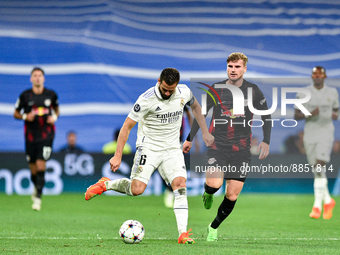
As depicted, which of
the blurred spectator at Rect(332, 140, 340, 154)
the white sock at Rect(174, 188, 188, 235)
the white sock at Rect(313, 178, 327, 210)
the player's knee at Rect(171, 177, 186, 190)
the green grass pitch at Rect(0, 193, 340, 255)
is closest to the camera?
the green grass pitch at Rect(0, 193, 340, 255)

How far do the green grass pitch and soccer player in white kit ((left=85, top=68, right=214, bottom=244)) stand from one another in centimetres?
57

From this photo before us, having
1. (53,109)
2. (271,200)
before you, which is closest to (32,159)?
(53,109)

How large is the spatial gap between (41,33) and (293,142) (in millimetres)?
8573

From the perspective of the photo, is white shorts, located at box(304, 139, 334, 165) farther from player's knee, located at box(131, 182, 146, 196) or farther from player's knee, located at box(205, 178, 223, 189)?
player's knee, located at box(131, 182, 146, 196)

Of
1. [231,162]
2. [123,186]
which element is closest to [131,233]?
[123,186]

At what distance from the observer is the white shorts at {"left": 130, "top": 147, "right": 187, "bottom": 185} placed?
20.8 ft

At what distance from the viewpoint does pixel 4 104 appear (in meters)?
16.5

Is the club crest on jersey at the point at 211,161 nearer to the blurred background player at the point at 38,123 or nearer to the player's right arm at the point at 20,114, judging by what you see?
the blurred background player at the point at 38,123

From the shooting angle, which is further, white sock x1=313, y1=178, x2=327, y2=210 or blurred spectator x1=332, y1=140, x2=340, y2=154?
blurred spectator x1=332, y1=140, x2=340, y2=154

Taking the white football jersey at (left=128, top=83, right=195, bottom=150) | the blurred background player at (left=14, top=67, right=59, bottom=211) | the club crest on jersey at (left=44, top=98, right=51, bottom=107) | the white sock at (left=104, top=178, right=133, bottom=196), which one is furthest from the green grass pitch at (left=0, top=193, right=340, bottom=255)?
the club crest on jersey at (left=44, top=98, right=51, bottom=107)

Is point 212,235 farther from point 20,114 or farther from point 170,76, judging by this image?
point 20,114

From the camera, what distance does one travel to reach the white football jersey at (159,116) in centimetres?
611

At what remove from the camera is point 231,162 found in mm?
6520

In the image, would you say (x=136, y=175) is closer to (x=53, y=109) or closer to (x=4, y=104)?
(x=53, y=109)
